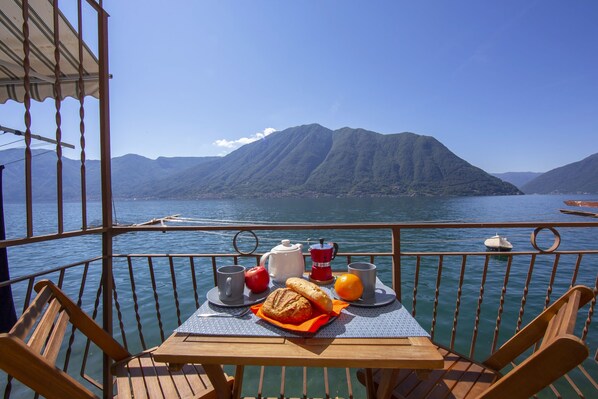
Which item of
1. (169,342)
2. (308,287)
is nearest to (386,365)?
(308,287)

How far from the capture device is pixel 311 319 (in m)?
1.09

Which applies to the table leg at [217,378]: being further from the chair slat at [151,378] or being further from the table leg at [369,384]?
the table leg at [369,384]

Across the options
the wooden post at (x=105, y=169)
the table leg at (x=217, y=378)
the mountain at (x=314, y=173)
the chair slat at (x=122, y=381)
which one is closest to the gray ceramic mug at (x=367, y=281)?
the table leg at (x=217, y=378)

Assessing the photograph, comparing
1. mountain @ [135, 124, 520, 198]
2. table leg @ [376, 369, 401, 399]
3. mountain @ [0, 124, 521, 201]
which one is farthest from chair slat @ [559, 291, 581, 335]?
mountain @ [0, 124, 521, 201]

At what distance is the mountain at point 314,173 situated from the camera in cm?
9519

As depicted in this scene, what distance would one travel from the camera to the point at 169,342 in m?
1.05

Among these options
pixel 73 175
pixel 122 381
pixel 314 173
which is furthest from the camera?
pixel 314 173

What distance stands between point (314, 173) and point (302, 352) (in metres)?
113

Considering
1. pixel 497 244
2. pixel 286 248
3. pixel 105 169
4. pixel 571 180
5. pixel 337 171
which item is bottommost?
pixel 497 244

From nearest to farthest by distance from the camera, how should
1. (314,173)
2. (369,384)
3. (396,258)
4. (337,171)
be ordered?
(369,384) → (396,258) → (337,171) → (314,173)

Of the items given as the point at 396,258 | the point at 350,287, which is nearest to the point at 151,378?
the point at 350,287

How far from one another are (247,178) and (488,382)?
11057cm

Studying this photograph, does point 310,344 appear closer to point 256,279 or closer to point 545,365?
point 256,279

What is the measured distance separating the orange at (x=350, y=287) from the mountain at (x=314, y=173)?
→ 90.6 m
